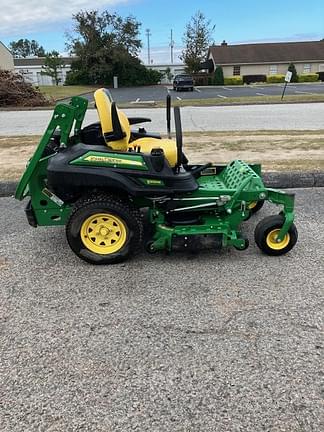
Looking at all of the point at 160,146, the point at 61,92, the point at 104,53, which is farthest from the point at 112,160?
the point at 104,53

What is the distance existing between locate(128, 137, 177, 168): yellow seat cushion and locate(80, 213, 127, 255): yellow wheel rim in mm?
747

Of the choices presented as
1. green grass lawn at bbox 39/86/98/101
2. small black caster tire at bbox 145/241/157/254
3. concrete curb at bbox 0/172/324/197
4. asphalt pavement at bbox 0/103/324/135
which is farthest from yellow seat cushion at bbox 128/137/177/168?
green grass lawn at bbox 39/86/98/101

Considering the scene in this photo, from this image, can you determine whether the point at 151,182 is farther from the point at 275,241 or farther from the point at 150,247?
the point at 275,241

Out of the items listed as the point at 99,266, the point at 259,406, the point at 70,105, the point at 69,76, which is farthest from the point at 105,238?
the point at 69,76

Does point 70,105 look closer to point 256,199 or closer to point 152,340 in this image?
point 256,199

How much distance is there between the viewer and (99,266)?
3.60 metres

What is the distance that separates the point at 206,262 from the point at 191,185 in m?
0.63

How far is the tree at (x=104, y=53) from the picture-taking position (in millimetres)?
48344

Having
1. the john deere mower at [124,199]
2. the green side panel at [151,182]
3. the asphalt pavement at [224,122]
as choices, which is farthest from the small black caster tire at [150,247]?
A: the asphalt pavement at [224,122]

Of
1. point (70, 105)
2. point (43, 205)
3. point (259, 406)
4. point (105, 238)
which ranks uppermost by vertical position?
point (70, 105)

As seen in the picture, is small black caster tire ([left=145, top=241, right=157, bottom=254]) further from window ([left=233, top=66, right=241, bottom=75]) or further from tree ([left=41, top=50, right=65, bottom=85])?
tree ([left=41, top=50, right=65, bottom=85])

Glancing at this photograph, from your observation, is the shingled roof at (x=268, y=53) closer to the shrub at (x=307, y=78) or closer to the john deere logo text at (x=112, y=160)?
the shrub at (x=307, y=78)

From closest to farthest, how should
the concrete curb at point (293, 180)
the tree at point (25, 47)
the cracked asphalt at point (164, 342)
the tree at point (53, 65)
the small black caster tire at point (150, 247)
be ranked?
the cracked asphalt at point (164, 342) < the small black caster tire at point (150, 247) < the concrete curb at point (293, 180) < the tree at point (53, 65) < the tree at point (25, 47)

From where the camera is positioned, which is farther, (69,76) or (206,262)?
(69,76)
